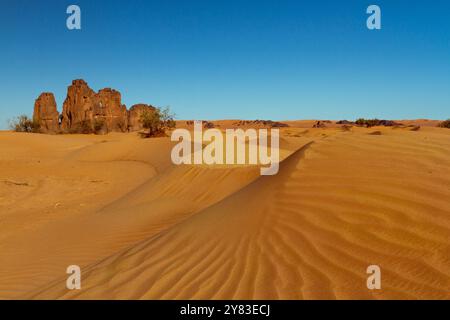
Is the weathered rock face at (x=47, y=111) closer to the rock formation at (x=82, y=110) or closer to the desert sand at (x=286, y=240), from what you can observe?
the rock formation at (x=82, y=110)

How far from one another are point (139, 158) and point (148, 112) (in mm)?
19345

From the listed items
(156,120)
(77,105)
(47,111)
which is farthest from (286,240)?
(47,111)

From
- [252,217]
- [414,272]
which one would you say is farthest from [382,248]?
[252,217]

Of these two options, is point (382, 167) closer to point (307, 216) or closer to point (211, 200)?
point (307, 216)

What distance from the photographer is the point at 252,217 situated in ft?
12.6

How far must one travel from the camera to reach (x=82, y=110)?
196 ft

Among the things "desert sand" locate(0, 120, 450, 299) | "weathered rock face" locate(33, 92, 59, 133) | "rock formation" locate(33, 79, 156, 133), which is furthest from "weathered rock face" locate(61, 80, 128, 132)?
"desert sand" locate(0, 120, 450, 299)

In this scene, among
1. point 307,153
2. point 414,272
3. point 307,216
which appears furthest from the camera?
point 307,153

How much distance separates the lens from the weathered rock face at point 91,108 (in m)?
59.6

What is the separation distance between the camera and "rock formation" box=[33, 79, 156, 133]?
5894 cm

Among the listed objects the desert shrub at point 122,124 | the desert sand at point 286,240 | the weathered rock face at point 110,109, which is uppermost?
the weathered rock face at point 110,109

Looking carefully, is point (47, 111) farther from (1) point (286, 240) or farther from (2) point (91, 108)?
(1) point (286, 240)

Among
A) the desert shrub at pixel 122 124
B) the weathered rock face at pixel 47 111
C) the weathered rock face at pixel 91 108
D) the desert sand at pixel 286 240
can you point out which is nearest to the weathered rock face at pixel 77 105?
the weathered rock face at pixel 91 108

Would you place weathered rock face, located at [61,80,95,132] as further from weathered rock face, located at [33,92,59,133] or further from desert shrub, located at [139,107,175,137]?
desert shrub, located at [139,107,175,137]
